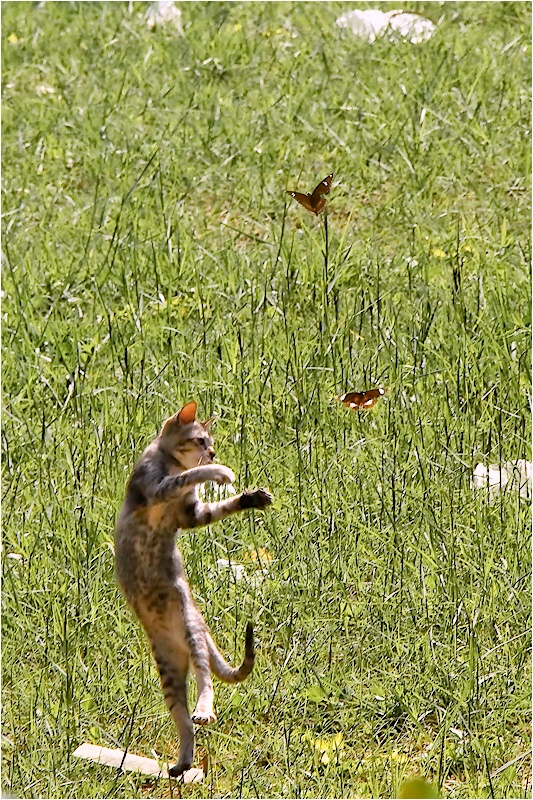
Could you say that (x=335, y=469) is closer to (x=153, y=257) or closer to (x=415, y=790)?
(x=153, y=257)

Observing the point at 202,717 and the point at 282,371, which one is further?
the point at 282,371

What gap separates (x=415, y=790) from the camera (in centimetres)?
168

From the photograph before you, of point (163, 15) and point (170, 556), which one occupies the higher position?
point (163, 15)

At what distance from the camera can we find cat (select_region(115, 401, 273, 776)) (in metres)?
2.41

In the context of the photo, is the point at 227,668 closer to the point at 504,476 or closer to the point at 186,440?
the point at 186,440

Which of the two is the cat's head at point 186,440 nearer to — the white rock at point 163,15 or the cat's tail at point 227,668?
the cat's tail at point 227,668

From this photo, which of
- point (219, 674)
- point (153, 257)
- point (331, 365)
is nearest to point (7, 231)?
point (153, 257)

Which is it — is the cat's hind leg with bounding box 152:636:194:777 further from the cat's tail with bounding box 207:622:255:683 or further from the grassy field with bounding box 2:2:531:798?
the grassy field with bounding box 2:2:531:798

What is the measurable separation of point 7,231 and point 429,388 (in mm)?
2514

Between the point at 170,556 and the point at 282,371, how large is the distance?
288 centimetres

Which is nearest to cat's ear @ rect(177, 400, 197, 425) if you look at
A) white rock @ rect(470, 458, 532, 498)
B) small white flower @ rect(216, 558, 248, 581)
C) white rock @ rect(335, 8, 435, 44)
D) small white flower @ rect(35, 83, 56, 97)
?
small white flower @ rect(216, 558, 248, 581)

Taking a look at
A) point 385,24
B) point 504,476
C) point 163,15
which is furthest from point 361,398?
point 163,15

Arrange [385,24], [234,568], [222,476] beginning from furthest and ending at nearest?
[385,24]
[234,568]
[222,476]

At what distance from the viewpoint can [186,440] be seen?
2484 mm
